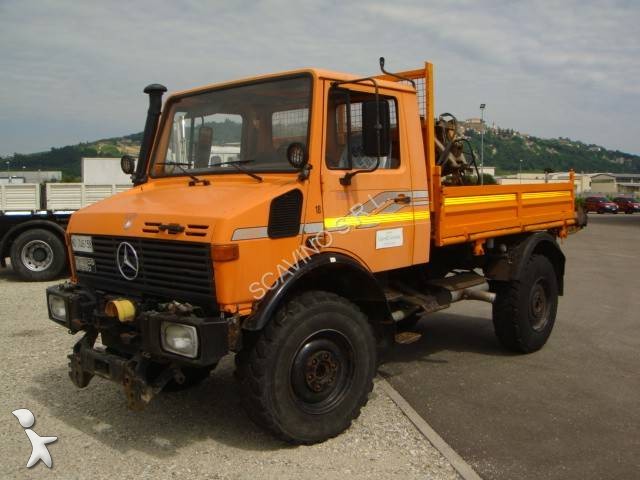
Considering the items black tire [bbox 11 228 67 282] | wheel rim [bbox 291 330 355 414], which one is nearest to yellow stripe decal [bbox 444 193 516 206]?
wheel rim [bbox 291 330 355 414]

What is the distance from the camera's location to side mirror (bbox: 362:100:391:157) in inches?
165

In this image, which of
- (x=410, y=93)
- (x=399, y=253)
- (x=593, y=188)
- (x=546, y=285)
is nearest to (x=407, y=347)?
(x=546, y=285)

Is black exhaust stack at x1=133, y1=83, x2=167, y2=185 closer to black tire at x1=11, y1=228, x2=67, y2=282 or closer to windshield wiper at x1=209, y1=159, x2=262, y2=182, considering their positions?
windshield wiper at x1=209, y1=159, x2=262, y2=182

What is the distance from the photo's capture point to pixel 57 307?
4449 millimetres

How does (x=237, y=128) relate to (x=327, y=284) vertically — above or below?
above

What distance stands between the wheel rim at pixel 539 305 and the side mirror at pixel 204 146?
368 centimetres

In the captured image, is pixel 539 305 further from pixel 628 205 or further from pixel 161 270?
pixel 628 205

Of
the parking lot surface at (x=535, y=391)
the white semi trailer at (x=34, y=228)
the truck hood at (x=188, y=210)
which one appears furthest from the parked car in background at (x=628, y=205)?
the truck hood at (x=188, y=210)

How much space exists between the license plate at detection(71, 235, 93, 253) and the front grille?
71 mm

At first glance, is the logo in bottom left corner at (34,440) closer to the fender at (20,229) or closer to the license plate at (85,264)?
the license plate at (85,264)

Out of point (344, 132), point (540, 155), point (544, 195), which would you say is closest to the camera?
point (344, 132)

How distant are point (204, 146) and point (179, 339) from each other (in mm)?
1750

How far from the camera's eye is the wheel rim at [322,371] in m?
3.98

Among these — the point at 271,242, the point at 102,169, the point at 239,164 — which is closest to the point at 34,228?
the point at 102,169
